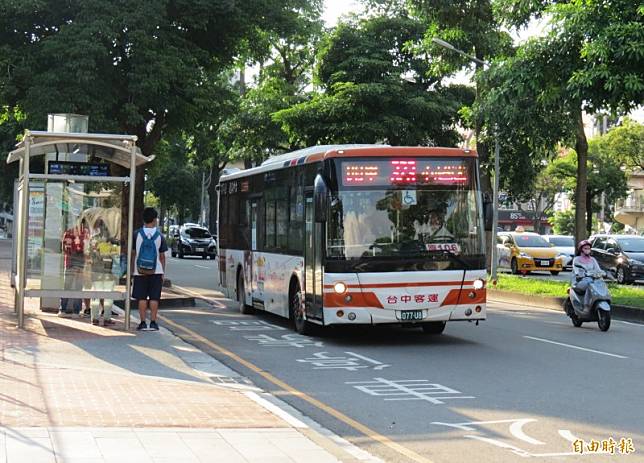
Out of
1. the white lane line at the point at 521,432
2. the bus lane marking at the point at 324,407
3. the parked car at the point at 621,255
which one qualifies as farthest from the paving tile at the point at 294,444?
the parked car at the point at 621,255

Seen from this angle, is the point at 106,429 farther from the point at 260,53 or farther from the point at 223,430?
the point at 260,53

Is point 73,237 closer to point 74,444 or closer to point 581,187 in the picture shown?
point 74,444

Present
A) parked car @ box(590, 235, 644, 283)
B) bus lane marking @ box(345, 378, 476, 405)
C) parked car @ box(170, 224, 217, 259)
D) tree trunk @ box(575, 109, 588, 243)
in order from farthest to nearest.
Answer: parked car @ box(170, 224, 217, 259)
parked car @ box(590, 235, 644, 283)
tree trunk @ box(575, 109, 588, 243)
bus lane marking @ box(345, 378, 476, 405)

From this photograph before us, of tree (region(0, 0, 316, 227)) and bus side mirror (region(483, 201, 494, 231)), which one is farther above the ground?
tree (region(0, 0, 316, 227))

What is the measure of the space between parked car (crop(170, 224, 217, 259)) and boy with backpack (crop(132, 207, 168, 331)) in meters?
36.5

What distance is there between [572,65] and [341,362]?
988 cm

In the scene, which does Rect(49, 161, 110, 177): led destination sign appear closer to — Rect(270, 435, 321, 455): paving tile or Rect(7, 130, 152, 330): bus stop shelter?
Rect(7, 130, 152, 330): bus stop shelter

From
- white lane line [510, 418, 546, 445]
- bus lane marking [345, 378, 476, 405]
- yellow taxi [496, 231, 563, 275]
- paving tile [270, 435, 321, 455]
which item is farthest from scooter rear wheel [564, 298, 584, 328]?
yellow taxi [496, 231, 563, 275]

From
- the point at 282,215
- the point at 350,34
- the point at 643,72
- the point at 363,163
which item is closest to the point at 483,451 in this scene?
the point at 363,163

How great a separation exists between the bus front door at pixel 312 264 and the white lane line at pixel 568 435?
6336mm

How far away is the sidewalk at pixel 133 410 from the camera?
6.70 meters

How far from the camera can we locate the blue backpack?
1467 centimetres

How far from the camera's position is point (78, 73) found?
2067 centimetres

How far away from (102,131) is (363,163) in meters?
9.61
